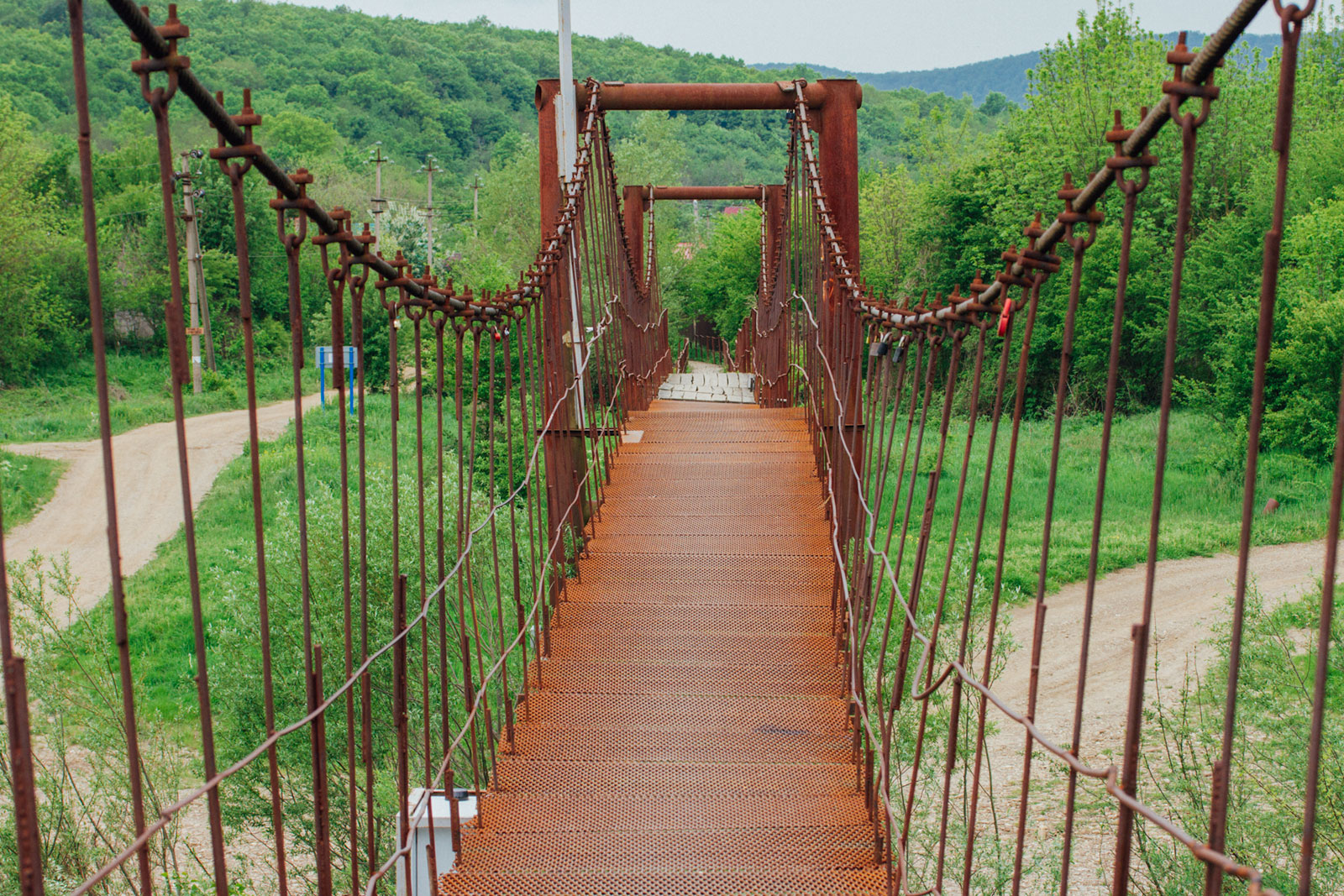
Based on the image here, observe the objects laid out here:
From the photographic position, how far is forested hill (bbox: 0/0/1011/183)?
41938 millimetres

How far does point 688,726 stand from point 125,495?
17.0 m

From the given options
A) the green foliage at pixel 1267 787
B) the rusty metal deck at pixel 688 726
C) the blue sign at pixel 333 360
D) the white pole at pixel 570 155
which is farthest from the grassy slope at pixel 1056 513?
the rusty metal deck at pixel 688 726

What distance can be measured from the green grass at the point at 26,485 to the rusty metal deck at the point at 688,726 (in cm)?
1444

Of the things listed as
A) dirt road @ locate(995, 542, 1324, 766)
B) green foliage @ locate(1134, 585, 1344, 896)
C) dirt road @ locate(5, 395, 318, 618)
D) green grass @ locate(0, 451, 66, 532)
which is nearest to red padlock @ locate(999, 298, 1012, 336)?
green foliage @ locate(1134, 585, 1344, 896)

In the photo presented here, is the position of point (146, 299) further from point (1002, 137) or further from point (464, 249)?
point (1002, 137)

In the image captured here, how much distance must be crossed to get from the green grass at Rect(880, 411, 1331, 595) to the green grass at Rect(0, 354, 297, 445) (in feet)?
47.1

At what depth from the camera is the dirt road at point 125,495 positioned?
48.9 ft

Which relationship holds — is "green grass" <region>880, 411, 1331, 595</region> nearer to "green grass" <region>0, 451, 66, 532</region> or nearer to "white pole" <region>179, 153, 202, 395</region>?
"white pole" <region>179, 153, 202, 395</region>

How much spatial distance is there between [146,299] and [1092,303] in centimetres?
A: 1962

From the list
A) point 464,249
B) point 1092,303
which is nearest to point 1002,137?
point 1092,303

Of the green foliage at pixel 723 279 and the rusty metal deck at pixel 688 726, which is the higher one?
the green foliage at pixel 723 279

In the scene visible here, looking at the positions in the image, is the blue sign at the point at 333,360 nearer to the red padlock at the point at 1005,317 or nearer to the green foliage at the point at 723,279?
the red padlock at the point at 1005,317

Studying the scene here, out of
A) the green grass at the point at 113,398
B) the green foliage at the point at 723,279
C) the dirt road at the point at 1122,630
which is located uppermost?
the green foliage at the point at 723,279

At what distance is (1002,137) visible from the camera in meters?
22.0
